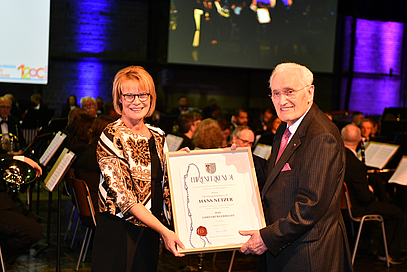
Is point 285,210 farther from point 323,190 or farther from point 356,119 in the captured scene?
point 356,119

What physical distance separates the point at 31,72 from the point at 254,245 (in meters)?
9.48

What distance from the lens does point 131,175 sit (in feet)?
7.40

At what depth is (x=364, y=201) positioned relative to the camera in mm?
4656

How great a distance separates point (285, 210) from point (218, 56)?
11.4 metres

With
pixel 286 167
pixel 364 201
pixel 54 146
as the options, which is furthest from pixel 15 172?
pixel 364 201

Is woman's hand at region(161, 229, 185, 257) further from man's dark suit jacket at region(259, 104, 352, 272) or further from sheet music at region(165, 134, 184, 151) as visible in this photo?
sheet music at region(165, 134, 184, 151)

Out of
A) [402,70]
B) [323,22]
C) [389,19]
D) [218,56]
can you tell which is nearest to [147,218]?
[218,56]

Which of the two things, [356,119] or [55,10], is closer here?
[356,119]

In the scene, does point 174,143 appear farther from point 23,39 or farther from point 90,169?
point 23,39

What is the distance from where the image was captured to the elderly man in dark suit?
1957mm

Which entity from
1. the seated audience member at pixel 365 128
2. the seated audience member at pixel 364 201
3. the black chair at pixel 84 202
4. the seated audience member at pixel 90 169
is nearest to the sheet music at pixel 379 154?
the seated audience member at pixel 364 201

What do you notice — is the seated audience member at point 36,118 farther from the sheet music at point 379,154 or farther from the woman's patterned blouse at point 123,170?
the woman's patterned blouse at point 123,170

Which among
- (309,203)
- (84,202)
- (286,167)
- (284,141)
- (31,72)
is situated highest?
(31,72)

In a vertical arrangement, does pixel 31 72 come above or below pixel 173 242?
above
